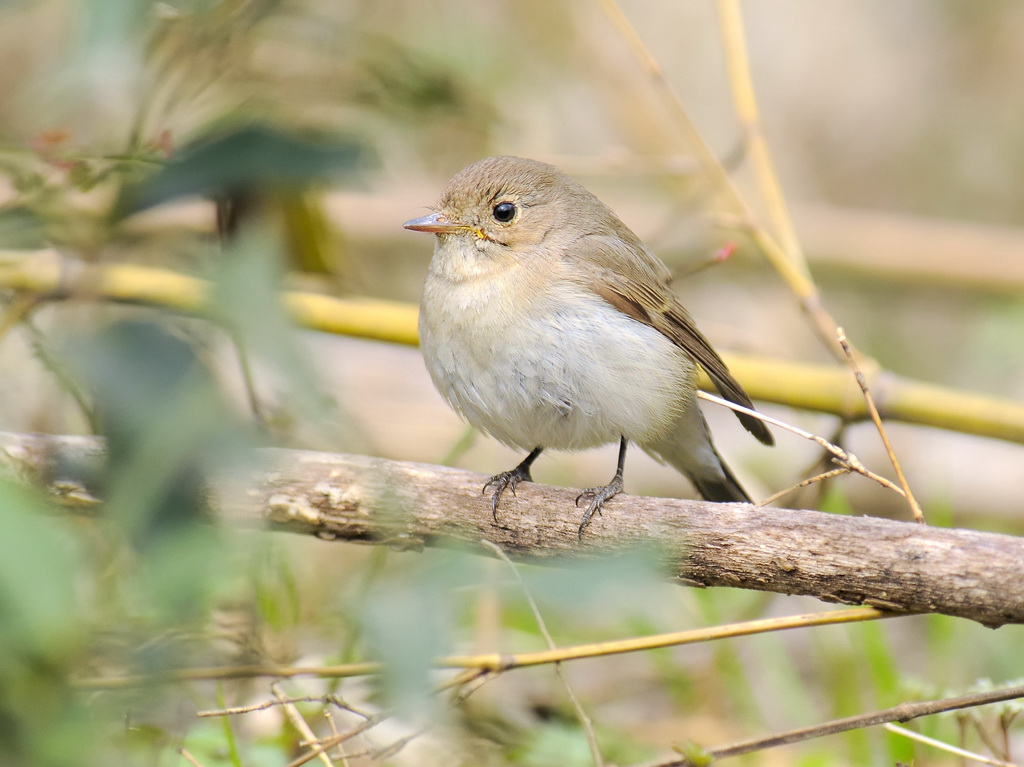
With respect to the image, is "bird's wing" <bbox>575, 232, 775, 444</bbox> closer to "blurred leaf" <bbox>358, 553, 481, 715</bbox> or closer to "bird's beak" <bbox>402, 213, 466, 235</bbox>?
"bird's beak" <bbox>402, 213, 466, 235</bbox>

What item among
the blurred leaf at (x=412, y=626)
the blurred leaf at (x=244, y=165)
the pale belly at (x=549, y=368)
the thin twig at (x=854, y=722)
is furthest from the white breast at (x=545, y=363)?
the blurred leaf at (x=412, y=626)

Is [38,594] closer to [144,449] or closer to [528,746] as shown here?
[144,449]

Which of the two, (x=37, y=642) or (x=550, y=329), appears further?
(x=550, y=329)

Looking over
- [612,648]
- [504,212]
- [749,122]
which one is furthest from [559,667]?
[749,122]

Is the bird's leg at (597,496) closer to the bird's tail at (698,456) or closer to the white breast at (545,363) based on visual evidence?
the white breast at (545,363)

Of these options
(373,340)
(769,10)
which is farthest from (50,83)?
(769,10)

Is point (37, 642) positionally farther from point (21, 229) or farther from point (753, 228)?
point (753, 228)
